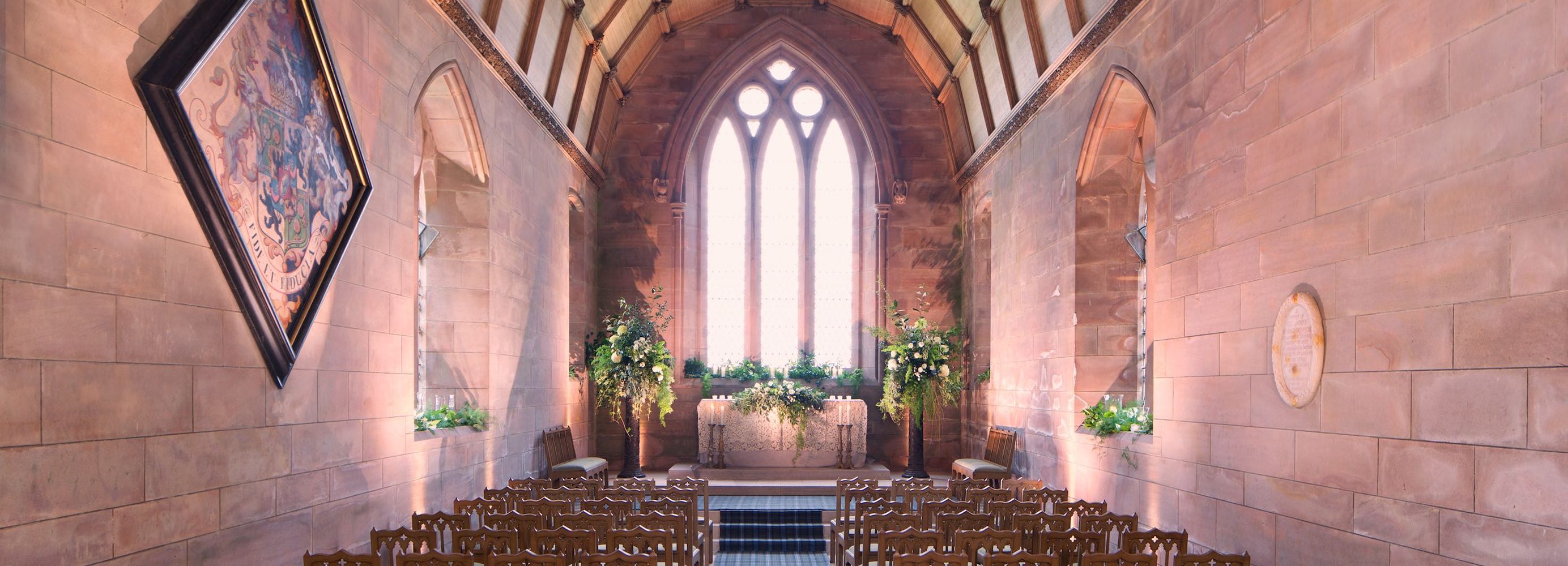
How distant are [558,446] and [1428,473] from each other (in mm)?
10145

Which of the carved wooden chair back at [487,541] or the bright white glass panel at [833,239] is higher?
the bright white glass panel at [833,239]

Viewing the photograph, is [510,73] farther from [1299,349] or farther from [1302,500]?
[1302,500]

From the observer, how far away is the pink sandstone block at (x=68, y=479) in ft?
12.2

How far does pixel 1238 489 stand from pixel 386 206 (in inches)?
261

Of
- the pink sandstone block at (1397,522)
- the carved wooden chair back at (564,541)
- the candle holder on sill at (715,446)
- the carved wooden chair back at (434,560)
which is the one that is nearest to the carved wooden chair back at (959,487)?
the pink sandstone block at (1397,522)

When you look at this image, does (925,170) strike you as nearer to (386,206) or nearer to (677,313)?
(677,313)

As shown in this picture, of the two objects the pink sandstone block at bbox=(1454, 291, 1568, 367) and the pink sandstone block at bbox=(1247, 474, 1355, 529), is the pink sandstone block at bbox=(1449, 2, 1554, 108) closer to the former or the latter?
the pink sandstone block at bbox=(1454, 291, 1568, 367)

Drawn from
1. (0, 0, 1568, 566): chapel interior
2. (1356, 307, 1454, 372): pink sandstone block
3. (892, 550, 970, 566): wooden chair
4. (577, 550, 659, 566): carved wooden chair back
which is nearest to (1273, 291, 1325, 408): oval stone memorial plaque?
(0, 0, 1568, 566): chapel interior

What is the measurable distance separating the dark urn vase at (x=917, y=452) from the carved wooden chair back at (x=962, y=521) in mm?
8300

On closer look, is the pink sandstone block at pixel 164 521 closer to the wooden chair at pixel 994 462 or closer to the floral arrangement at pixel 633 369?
the wooden chair at pixel 994 462

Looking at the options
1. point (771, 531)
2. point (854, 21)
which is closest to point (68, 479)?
point (771, 531)

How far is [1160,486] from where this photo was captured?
785 centimetres

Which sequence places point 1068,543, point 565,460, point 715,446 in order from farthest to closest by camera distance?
point 715,446 → point 565,460 → point 1068,543

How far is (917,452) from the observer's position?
15195 mm
